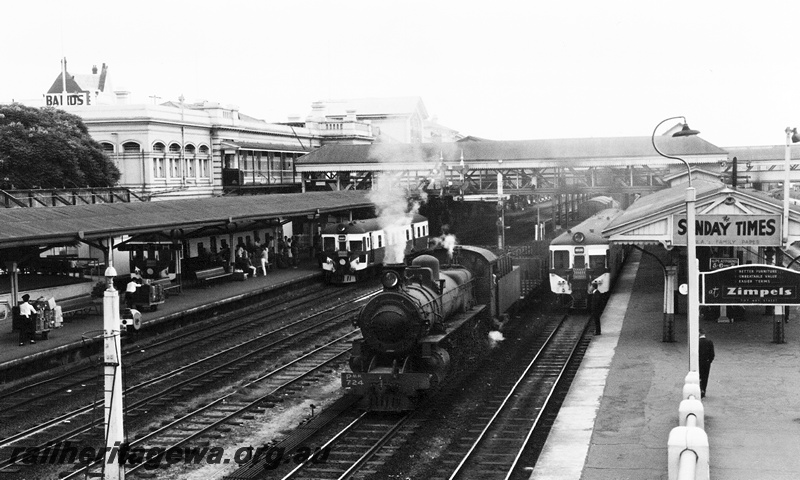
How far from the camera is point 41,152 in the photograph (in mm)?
40656

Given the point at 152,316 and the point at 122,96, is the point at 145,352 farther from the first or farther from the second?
the point at 122,96

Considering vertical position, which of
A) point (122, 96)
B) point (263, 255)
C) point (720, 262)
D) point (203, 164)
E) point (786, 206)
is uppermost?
point (122, 96)

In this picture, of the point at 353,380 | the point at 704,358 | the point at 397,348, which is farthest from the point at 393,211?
the point at 704,358

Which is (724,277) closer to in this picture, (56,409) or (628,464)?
(628,464)

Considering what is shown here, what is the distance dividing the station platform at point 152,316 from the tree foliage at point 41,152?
34.2 ft

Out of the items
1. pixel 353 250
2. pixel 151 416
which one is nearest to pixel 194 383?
pixel 151 416

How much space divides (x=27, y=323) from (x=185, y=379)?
490 centimetres

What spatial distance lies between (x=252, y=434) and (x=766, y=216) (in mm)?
12122

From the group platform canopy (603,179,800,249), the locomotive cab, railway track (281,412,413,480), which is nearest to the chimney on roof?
platform canopy (603,179,800,249)

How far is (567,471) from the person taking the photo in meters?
12.6

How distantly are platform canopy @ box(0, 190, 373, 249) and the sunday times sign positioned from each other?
600 inches

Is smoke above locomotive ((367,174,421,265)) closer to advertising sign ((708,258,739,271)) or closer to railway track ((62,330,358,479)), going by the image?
railway track ((62,330,358,479))

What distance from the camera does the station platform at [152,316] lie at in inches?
806

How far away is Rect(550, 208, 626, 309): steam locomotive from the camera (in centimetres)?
2641
